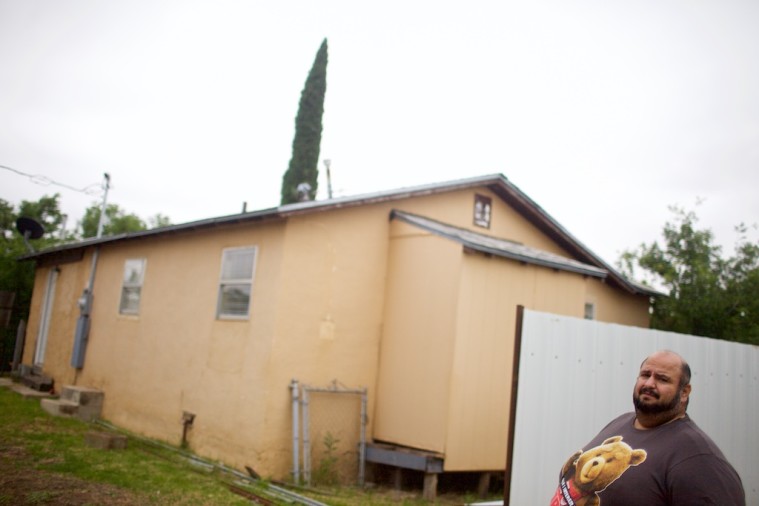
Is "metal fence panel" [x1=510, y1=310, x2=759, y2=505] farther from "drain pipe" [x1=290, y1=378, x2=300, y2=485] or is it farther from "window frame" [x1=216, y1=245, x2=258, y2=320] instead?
"window frame" [x1=216, y1=245, x2=258, y2=320]

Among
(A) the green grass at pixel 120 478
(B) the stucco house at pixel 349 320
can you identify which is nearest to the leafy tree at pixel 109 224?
(B) the stucco house at pixel 349 320

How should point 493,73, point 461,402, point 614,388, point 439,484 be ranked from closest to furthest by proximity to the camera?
point 614,388 → point 461,402 → point 439,484 → point 493,73

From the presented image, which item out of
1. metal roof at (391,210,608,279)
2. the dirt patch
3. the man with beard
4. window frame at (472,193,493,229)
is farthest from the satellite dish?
the man with beard

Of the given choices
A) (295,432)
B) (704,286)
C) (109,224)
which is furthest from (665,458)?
(109,224)

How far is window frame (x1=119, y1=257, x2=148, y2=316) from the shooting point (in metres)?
11.5

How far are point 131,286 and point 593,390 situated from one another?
9539mm

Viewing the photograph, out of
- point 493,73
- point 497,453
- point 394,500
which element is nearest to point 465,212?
point 493,73

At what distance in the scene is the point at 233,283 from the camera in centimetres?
912

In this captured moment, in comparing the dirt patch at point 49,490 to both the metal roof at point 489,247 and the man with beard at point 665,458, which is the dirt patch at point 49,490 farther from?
the metal roof at point 489,247

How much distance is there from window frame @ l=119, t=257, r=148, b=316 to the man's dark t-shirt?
1037 cm

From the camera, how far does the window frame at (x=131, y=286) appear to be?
37.6 ft

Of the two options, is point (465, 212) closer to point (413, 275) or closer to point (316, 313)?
point (413, 275)

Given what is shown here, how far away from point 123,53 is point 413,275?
815 cm

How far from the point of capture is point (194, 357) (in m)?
9.53
